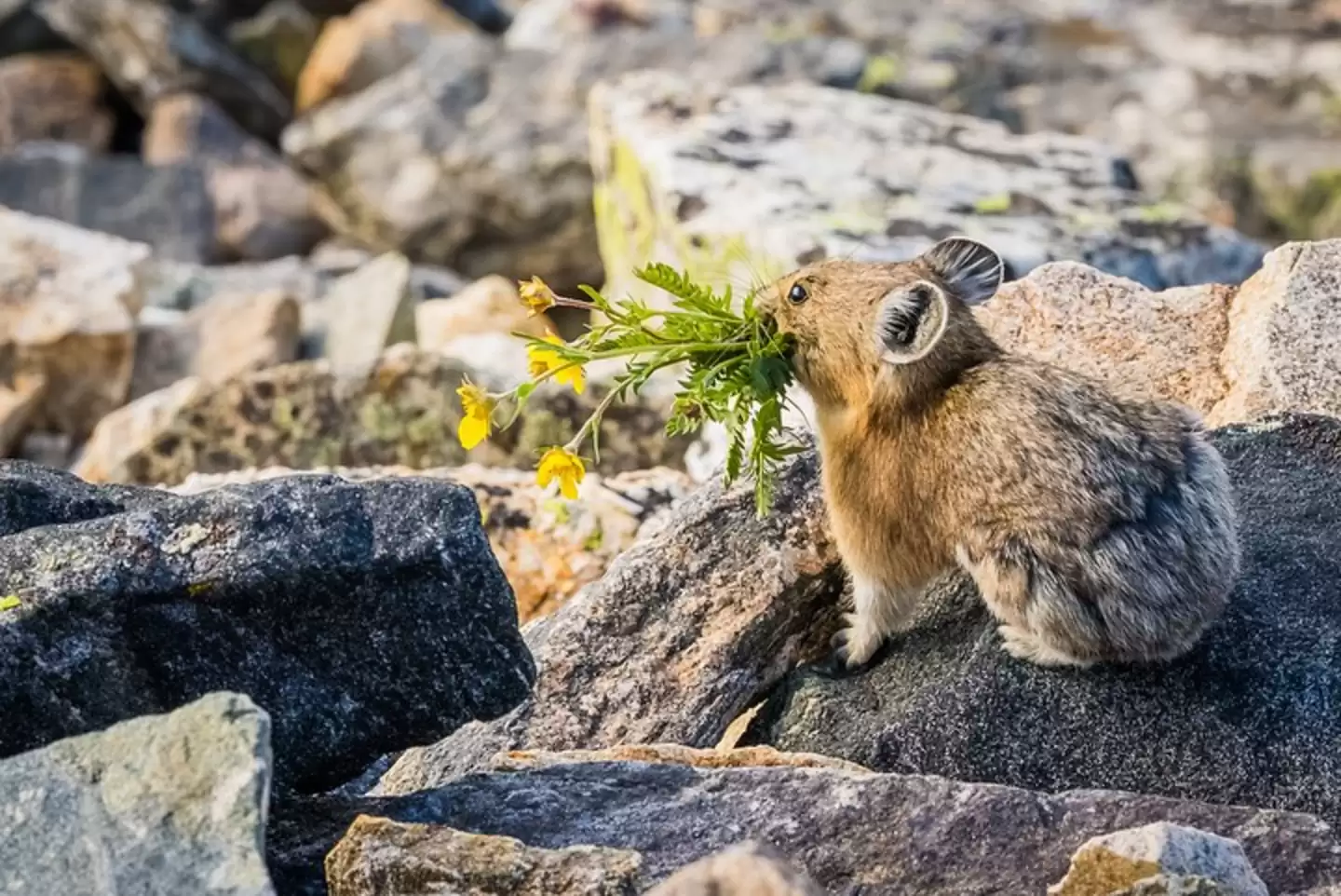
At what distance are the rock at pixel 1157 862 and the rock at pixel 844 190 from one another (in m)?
5.76

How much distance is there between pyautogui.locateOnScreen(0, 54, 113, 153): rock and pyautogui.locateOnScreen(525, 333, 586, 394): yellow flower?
15.9 m

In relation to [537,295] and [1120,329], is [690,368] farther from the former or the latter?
[1120,329]

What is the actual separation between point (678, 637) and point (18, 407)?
842 centimetres

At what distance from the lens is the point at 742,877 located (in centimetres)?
371

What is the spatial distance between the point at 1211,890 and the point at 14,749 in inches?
119

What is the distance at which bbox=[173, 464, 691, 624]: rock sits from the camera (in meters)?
9.08

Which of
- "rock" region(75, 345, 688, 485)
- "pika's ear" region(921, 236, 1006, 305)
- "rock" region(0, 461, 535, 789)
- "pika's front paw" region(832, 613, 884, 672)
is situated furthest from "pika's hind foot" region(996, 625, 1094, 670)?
"rock" region(75, 345, 688, 485)

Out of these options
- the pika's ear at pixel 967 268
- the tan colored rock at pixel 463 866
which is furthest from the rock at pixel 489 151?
the tan colored rock at pixel 463 866

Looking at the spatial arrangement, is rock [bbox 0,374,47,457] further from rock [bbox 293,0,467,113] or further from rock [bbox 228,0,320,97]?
rock [bbox 228,0,320,97]

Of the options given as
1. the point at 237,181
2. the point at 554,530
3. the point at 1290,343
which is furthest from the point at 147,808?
the point at 237,181

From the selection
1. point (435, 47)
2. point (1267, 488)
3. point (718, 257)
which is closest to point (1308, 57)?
point (435, 47)

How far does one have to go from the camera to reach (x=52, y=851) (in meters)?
4.45

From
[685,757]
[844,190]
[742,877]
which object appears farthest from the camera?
[844,190]

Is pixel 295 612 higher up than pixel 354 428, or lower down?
higher up
